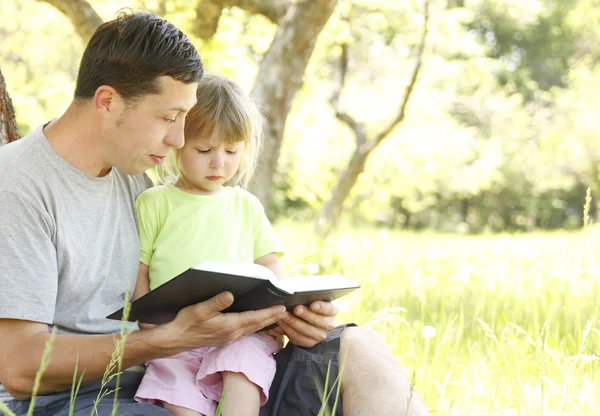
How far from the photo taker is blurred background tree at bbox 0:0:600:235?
18.2 feet

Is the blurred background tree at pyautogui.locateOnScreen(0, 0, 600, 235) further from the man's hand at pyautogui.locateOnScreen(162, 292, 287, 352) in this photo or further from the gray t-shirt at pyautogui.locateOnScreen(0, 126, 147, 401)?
the man's hand at pyautogui.locateOnScreen(162, 292, 287, 352)

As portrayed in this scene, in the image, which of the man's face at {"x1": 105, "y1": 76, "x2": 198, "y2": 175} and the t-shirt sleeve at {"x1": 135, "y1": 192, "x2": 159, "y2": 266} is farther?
the t-shirt sleeve at {"x1": 135, "y1": 192, "x2": 159, "y2": 266}

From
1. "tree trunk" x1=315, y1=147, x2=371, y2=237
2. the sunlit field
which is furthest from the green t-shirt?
"tree trunk" x1=315, y1=147, x2=371, y2=237

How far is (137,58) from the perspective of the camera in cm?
217

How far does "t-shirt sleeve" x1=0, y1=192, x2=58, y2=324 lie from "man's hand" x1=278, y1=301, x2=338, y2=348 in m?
0.69

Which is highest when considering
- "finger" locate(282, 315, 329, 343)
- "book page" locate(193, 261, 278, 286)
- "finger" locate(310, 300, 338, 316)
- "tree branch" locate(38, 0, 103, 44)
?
"tree branch" locate(38, 0, 103, 44)

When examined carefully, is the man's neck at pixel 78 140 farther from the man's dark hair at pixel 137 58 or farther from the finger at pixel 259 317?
the finger at pixel 259 317

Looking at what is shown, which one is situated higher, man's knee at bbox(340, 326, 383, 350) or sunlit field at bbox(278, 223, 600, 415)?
man's knee at bbox(340, 326, 383, 350)

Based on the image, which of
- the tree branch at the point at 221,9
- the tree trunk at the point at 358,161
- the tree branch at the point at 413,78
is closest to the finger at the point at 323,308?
the tree branch at the point at 221,9

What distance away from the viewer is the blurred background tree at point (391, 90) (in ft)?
18.2

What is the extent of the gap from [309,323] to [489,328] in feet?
3.28

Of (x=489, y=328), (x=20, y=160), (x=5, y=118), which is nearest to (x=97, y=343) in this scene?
(x=20, y=160)

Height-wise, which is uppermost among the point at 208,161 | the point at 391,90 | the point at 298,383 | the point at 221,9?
the point at 221,9

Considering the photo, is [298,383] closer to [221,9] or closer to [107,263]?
[107,263]
